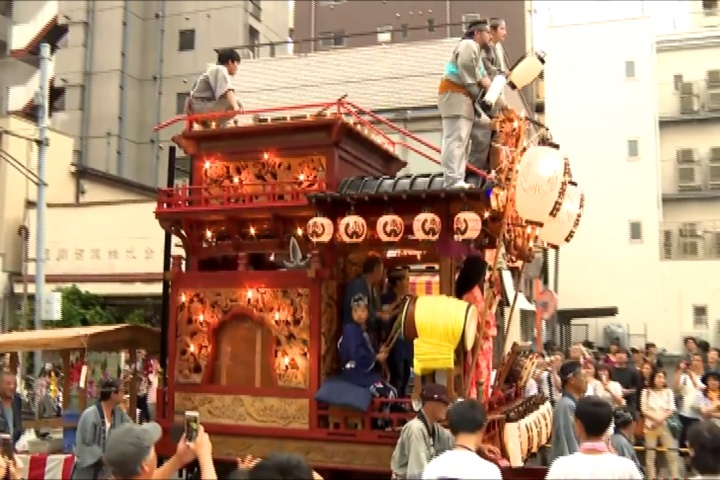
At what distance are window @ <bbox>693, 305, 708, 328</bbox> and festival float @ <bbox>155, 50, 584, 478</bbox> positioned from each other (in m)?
7.13

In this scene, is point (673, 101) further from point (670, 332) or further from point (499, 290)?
point (499, 290)

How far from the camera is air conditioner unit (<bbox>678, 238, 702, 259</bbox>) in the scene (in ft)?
50.6

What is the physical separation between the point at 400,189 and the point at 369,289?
3.83ft

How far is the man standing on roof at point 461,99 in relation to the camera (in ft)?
26.2

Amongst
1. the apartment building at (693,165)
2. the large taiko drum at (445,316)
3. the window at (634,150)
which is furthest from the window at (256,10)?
the large taiko drum at (445,316)

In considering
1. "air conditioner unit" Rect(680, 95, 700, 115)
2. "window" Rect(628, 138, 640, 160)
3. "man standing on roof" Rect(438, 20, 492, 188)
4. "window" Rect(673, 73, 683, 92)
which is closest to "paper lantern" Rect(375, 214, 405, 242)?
"man standing on roof" Rect(438, 20, 492, 188)

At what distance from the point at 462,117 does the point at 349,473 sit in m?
4.04

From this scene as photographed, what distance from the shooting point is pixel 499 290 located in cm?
950

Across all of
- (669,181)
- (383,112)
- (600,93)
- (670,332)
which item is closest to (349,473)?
(670,332)

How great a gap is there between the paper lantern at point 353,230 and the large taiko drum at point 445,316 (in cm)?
91

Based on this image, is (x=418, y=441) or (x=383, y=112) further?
(x=383, y=112)

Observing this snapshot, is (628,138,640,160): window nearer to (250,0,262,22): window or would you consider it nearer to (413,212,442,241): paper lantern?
(250,0,262,22): window

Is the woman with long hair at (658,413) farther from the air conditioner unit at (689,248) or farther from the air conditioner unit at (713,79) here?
the air conditioner unit at (713,79)

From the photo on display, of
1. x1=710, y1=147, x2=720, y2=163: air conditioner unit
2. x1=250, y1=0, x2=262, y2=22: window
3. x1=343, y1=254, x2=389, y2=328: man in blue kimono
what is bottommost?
x1=343, y1=254, x2=389, y2=328: man in blue kimono
